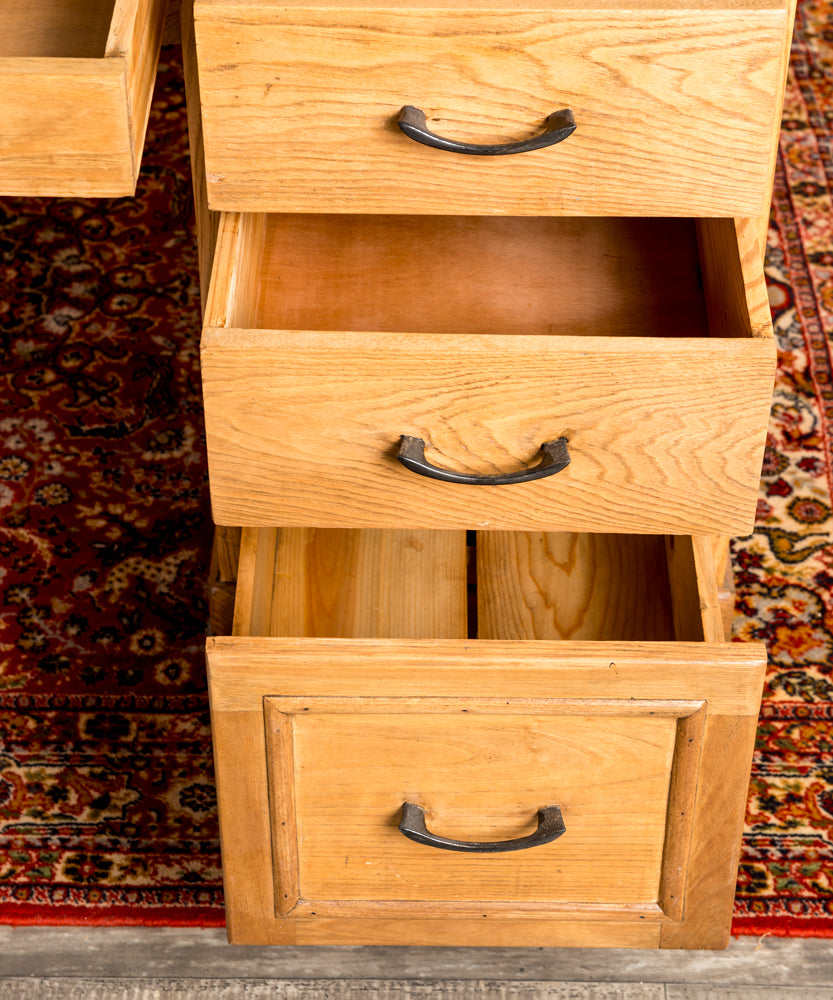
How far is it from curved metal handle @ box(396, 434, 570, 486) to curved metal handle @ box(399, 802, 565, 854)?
0.91 feet

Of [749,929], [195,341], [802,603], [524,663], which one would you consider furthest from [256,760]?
[195,341]

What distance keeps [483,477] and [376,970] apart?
0.49 meters

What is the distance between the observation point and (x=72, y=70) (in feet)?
2.77

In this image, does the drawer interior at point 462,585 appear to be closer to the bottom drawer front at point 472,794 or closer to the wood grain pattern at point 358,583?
the wood grain pattern at point 358,583

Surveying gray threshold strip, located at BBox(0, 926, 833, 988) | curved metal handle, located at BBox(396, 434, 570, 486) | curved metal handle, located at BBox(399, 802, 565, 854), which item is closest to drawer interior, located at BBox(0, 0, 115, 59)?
curved metal handle, located at BBox(396, 434, 570, 486)

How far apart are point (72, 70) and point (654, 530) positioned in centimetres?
53

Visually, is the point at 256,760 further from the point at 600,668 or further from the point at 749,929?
the point at 749,929

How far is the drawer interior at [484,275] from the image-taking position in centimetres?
118

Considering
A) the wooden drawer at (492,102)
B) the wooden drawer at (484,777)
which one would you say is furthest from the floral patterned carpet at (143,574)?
the wooden drawer at (492,102)

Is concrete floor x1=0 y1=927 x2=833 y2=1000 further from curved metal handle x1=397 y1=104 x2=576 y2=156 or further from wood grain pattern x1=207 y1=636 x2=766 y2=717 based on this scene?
curved metal handle x1=397 y1=104 x2=576 y2=156

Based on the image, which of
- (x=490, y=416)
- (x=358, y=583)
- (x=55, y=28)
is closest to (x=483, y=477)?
(x=490, y=416)

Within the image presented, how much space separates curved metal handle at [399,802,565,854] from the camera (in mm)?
1047

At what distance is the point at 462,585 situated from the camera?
1.30 metres

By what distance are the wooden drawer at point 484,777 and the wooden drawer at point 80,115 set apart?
35cm
